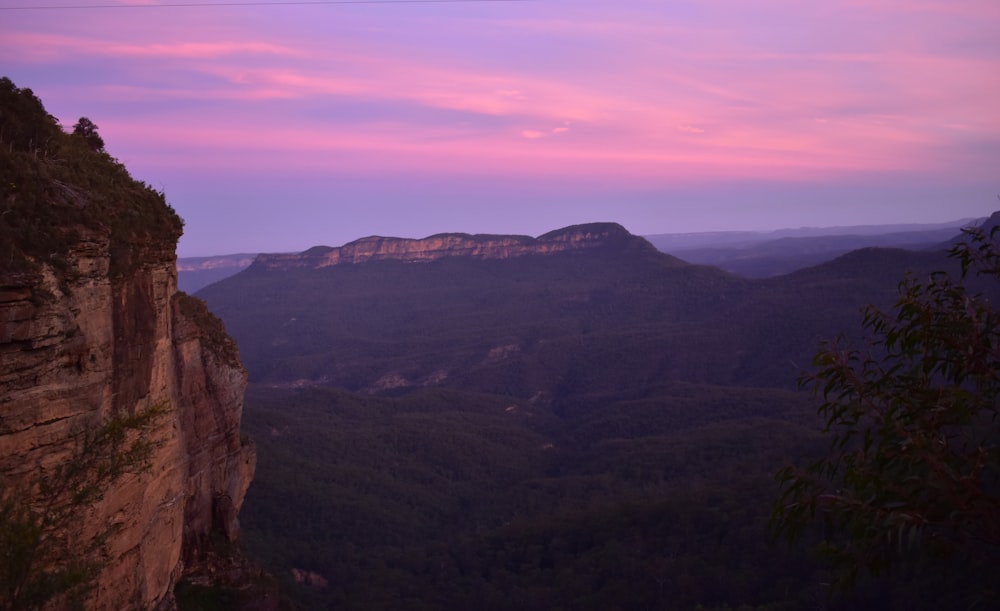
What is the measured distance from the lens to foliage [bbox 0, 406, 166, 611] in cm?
738

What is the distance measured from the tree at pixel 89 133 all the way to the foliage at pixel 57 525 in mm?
8512

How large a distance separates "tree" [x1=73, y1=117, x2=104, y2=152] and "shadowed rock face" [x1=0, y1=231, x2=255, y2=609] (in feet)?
12.8

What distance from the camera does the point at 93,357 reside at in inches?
393

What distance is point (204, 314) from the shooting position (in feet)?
61.4

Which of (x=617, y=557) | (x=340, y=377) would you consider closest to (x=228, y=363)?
(x=617, y=557)

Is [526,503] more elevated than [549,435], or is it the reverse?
[526,503]

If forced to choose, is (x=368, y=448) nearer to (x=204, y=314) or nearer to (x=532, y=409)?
(x=532, y=409)

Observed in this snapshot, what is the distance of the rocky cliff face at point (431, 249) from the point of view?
159375 millimetres

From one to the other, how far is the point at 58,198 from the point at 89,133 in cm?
735

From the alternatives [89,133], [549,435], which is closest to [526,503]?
[549,435]

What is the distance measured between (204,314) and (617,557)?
23.7m

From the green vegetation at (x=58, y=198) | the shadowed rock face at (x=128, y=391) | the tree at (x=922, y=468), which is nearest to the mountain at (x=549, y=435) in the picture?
the shadowed rock face at (x=128, y=391)

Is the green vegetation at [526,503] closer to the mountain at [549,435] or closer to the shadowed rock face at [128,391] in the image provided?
the mountain at [549,435]

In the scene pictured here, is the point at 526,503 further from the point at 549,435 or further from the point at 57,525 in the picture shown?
the point at 57,525
